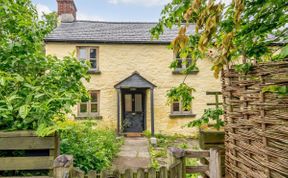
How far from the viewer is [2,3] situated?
14.6 feet

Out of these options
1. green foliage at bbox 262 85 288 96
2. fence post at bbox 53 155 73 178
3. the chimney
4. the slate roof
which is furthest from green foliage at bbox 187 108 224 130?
the chimney

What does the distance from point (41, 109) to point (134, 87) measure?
31.3 feet

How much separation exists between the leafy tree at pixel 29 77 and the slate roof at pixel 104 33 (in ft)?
27.2

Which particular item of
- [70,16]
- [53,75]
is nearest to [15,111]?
[53,75]

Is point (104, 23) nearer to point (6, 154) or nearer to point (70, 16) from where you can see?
point (70, 16)

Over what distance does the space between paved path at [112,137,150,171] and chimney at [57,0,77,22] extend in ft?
31.2

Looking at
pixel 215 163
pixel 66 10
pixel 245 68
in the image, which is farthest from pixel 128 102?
pixel 245 68

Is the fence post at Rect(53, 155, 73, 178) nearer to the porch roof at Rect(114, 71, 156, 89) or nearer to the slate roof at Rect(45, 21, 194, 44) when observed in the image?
the porch roof at Rect(114, 71, 156, 89)

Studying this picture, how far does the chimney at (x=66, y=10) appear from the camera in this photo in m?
15.5

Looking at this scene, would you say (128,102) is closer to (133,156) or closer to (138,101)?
(138,101)

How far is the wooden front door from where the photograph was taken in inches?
558

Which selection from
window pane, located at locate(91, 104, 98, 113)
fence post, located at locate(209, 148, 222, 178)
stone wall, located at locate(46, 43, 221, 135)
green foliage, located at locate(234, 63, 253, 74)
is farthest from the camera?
window pane, located at locate(91, 104, 98, 113)

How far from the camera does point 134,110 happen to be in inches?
565

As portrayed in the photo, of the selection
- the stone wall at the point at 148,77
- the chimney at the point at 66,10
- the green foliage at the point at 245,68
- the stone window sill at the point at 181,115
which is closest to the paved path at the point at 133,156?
the stone wall at the point at 148,77
